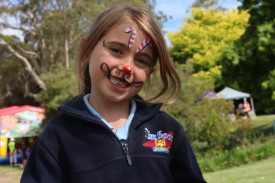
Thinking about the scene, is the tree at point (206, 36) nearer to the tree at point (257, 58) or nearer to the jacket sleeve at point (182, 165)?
the tree at point (257, 58)

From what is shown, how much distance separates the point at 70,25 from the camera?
23.4m

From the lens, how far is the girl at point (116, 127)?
1.44 metres

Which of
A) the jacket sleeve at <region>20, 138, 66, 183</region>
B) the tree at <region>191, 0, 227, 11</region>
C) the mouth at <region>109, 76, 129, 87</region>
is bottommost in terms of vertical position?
the jacket sleeve at <region>20, 138, 66, 183</region>

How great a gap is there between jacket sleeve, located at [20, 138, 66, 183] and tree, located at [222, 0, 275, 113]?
11098 mm

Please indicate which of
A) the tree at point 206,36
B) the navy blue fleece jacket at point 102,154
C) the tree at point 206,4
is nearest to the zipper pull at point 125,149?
the navy blue fleece jacket at point 102,154

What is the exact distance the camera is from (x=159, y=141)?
1.65 meters

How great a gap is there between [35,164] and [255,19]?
12437 millimetres

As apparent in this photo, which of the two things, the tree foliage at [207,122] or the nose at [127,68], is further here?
the tree foliage at [207,122]

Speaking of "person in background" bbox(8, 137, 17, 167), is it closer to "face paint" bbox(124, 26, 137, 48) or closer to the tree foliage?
the tree foliage

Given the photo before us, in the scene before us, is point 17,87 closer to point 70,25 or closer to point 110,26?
point 70,25

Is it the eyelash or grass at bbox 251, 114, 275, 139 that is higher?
the eyelash

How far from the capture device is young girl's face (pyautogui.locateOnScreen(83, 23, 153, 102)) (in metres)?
1.55

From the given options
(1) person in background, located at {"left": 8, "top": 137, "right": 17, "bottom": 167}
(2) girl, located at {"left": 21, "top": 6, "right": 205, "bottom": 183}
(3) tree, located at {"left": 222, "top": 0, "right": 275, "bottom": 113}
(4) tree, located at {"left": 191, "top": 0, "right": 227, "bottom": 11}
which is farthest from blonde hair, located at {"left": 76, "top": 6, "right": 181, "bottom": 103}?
(4) tree, located at {"left": 191, "top": 0, "right": 227, "bottom": 11}

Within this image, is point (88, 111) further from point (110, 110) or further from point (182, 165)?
point (182, 165)
